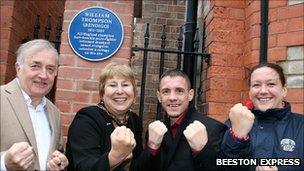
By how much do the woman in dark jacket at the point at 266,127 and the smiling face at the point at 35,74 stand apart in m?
1.25

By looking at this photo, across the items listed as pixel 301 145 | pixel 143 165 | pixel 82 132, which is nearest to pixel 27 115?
pixel 82 132

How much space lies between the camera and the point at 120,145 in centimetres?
238

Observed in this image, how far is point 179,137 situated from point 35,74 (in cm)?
107

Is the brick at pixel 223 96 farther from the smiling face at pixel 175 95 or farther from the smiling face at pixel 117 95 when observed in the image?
the smiling face at pixel 117 95

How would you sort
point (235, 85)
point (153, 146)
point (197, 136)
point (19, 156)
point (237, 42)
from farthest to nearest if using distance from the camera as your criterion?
point (237, 42) < point (235, 85) < point (153, 146) < point (197, 136) < point (19, 156)

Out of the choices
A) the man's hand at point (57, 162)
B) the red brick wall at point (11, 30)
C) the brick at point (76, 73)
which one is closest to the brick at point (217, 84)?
the brick at point (76, 73)

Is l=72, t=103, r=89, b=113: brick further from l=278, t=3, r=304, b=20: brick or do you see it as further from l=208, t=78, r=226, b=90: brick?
l=278, t=3, r=304, b=20: brick

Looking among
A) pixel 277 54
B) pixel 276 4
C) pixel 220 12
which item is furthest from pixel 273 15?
pixel 220 12

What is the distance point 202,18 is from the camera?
4.77 m

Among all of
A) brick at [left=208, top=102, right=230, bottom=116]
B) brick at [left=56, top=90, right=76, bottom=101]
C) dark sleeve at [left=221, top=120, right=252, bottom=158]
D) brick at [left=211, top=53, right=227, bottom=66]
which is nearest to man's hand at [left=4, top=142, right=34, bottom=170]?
dark sleeve at [left=221, top=120, right=252, bottom=158]

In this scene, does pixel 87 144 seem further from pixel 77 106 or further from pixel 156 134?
pixel 77 106

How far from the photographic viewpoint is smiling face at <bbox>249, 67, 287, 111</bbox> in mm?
2730

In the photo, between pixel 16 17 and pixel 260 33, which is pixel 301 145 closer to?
pixel 260 33

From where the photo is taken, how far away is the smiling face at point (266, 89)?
2.73 metres
